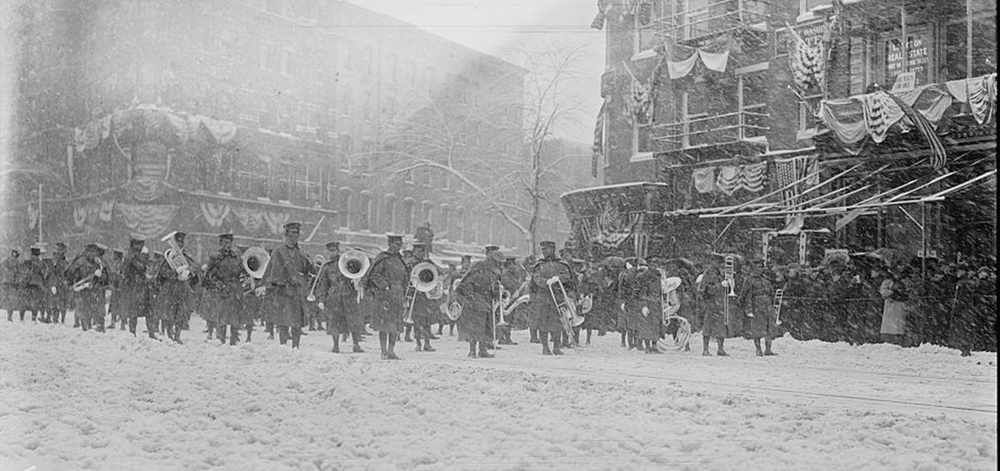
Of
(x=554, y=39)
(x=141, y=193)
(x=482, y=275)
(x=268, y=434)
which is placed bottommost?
(x=268, y=434)

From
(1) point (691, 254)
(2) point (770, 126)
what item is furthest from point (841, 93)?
(1) point (691, 254)

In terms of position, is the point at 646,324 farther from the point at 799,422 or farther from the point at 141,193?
the point at 141,193

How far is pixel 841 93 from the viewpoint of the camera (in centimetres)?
2219

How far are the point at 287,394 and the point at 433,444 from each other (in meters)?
2.71

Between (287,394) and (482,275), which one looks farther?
(482,275)

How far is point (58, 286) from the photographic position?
21750 millimetres

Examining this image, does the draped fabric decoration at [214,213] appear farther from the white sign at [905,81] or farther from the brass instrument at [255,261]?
the white sign at [905,81]

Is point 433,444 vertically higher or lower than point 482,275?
lower

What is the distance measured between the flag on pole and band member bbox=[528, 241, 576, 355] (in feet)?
25.6

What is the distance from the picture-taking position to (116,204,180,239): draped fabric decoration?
110ft

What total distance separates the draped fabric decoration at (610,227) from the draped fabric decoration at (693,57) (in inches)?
159

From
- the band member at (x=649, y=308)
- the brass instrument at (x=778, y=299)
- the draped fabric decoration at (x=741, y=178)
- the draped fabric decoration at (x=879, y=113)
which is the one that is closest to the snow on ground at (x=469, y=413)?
the band member at (x=649, y=308)

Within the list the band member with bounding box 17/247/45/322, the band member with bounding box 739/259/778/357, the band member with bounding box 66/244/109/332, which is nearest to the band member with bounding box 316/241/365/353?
the band member with bounding box 66/244/109/332

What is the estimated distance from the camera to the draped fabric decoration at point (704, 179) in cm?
2555
